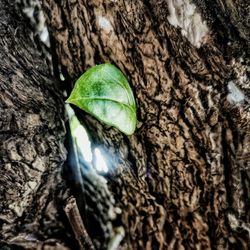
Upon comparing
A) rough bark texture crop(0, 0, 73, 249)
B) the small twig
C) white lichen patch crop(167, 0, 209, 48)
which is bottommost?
the small twig

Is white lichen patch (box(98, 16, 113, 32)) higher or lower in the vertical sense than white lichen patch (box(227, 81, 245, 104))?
higher

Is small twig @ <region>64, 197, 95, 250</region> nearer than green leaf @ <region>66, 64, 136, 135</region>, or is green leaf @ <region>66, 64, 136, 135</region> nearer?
green leaf @ <region>66, 64, 136, 135</region>

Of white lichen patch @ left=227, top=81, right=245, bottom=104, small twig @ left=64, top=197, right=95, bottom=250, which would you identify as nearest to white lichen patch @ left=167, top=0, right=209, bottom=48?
white lichen patch @ left=227, top=81, right=245, bottom=104

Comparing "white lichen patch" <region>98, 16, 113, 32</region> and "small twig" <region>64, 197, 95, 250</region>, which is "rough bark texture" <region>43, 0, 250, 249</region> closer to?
"white lichen patch" <region>98, 16, 113, 32</region>

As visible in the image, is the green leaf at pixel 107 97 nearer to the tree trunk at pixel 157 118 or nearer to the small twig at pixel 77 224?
the tree trunk at pixel 157 118

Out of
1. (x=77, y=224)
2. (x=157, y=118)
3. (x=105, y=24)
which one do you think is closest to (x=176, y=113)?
(x=157, y=118)

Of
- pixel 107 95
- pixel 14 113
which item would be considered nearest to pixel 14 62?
pixel 14 113
